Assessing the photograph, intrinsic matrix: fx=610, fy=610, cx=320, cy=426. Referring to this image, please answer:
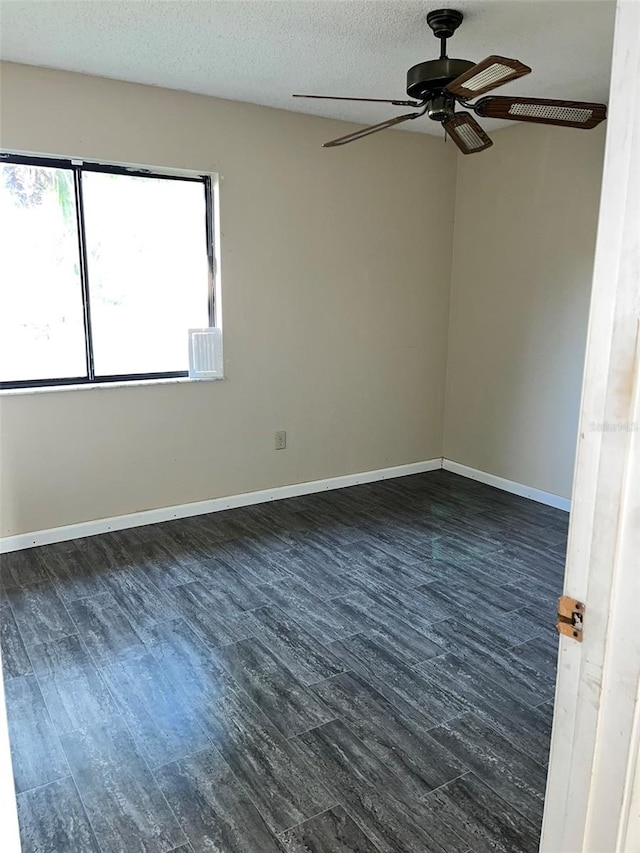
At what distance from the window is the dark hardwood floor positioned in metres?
1.07

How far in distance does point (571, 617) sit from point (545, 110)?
2.15m

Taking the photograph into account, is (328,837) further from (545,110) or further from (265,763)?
(545,110)

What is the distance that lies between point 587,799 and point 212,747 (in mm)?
1471

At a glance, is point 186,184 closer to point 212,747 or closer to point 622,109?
point 212,747

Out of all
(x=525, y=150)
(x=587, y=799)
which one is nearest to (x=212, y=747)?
(x=587, y=799)

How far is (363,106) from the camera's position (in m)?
3.74

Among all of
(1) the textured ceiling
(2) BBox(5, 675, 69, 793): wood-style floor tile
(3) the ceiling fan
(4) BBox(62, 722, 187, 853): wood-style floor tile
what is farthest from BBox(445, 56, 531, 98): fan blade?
(2) BBox(5, 675, 69, 793): wood-style floor tile

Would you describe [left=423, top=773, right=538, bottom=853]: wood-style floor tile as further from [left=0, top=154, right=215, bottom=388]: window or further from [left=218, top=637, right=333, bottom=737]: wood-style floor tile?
[left=0, top=154, right=215, bottom=388]: window

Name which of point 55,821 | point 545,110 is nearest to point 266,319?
point 545,110

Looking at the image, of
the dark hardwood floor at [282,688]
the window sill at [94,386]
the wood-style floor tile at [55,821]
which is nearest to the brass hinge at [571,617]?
the dark hardwood floor at [282,688]

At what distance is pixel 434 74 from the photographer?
249 cm

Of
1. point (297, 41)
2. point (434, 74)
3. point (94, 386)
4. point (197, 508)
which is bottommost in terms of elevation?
point (197, 508)

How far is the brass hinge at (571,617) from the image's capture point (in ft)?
2.67

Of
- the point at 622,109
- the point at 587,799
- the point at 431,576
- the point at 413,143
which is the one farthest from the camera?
the point at 413,143
